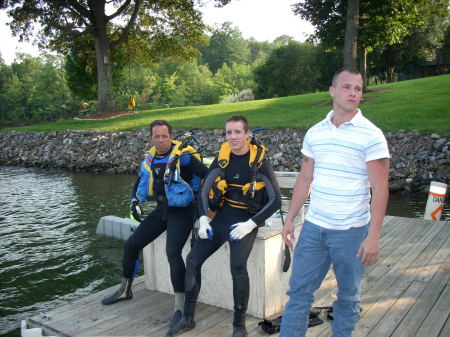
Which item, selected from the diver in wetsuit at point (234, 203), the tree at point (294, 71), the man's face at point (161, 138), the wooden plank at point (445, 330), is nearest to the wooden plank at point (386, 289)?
the wooden plank at point (445, 330)

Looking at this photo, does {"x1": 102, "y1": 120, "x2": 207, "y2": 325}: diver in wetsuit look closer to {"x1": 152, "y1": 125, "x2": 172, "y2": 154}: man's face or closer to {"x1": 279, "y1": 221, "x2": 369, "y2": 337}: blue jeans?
{"x1": 152, "y1": 125, "x2": 172, "y2": 154}: man's face

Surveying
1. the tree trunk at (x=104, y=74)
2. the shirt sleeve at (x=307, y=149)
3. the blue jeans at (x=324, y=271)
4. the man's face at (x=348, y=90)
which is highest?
the tree trunk at (x=104, y=74)

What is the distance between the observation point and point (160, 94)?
200 feet

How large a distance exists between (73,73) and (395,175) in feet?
93.4

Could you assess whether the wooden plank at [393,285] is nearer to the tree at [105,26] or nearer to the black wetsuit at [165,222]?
the black wetsuit at [165,222]

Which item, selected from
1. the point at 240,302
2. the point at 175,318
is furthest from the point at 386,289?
the point at 175,318

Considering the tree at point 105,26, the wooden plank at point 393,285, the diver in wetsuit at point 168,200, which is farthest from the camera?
the tree at point 105,26

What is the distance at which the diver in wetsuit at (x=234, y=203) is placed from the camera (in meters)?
3.85

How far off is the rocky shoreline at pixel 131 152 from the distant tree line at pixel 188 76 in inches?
361

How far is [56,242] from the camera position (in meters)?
9.30

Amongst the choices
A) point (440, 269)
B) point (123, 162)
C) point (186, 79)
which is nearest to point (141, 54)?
point (123, 162)

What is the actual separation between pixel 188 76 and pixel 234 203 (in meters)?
65.3

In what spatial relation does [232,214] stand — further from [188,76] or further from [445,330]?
[188,76]

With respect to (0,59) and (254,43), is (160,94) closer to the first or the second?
(0,59)
